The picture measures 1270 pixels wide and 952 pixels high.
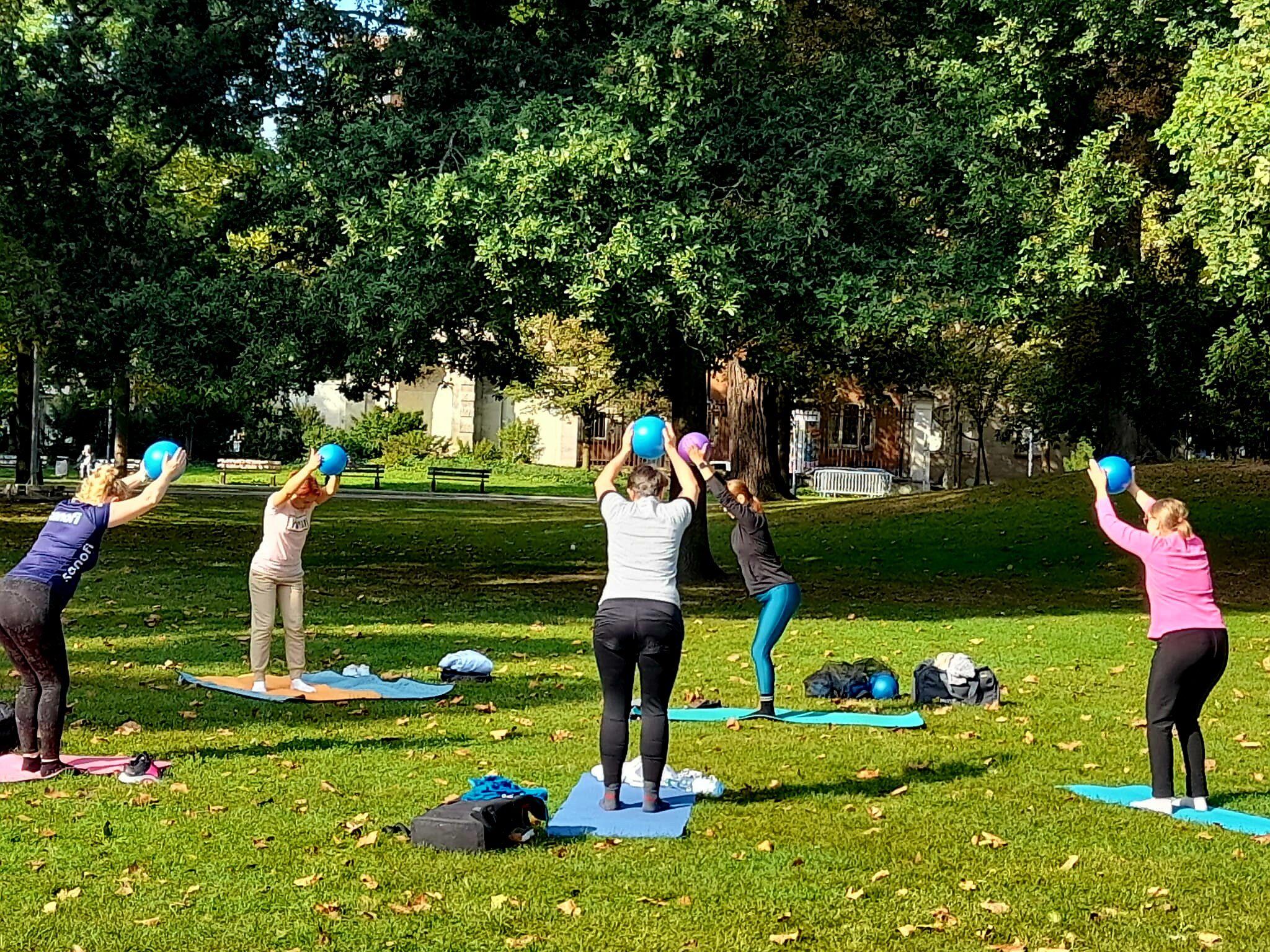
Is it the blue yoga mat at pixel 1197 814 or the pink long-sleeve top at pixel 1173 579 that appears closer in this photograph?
the blue yoga mat at pixel 1197 814

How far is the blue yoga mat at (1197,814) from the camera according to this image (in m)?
8.47

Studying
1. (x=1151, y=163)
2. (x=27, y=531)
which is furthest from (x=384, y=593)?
(x=1151, y=163)

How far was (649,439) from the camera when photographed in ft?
30.2

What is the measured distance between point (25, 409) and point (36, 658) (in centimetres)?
2911

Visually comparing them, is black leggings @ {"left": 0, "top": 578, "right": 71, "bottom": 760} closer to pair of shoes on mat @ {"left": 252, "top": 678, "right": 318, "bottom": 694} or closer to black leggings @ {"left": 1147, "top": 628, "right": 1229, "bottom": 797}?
pair of shoes on mat @ {"left": 252, "top": 678, "right": 318, "bottom": 694}

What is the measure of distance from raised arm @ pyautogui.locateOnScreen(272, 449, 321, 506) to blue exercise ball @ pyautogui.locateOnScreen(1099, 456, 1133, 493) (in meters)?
5.97

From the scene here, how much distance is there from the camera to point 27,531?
27250mm

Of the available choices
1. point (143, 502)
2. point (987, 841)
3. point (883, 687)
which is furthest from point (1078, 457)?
point (143, 502)

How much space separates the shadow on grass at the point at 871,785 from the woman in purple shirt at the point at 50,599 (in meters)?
3.84

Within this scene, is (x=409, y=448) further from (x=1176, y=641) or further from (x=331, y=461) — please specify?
(x=1176, y=641)

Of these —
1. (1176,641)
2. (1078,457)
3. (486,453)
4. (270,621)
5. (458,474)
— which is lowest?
(270,621)

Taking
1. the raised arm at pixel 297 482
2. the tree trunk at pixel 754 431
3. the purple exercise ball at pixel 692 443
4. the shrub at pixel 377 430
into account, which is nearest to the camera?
the purple exercise ball at pixel 692 443

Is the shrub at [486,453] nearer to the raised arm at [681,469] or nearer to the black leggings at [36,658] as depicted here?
the black leggings at [36,658]

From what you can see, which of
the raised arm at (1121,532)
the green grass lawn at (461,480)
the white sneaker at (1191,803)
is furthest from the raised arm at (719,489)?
the green grass lawn at (461,480)
